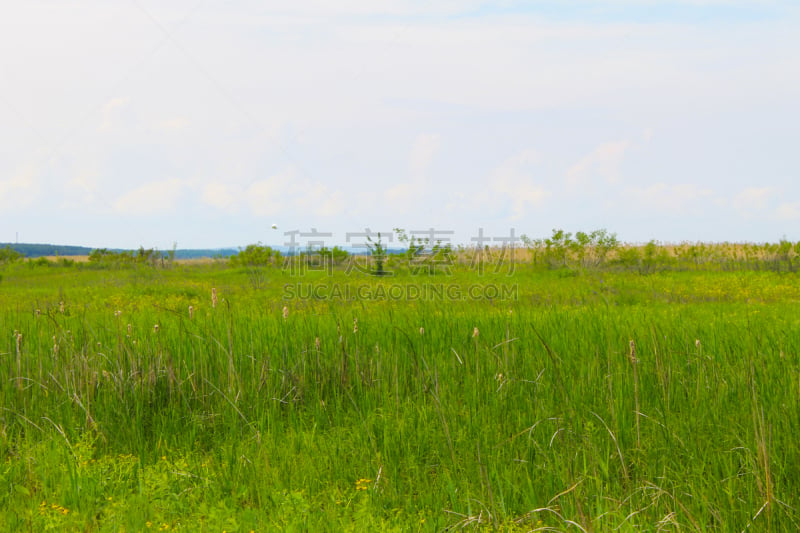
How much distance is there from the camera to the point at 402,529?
10.2 ft

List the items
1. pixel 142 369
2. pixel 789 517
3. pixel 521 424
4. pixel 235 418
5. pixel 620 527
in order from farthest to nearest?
pixel 142 369 < pixel 235 418 < pixel 521 424 < pixel 789 517 < pixel 620 527

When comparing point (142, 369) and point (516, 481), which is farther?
point (142, 369)

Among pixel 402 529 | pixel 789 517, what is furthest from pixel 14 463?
pixel 789 517

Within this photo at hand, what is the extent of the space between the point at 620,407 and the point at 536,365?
1.10m

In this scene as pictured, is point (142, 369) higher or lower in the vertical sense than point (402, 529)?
higher

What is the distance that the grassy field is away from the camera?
11.1 feet

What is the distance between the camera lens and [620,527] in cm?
305

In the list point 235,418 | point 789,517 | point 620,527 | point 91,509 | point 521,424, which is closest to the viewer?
point 620,527

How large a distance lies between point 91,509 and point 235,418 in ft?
4.05

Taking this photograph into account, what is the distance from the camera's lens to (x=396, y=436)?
4141 millimetres

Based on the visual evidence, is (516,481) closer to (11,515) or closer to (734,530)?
(734,530)

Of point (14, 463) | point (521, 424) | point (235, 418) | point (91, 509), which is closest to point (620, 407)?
point (521, 424)

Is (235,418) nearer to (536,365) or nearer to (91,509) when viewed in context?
(91,509)

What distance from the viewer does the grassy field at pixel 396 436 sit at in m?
3.37
